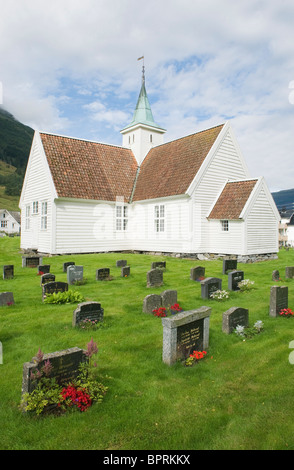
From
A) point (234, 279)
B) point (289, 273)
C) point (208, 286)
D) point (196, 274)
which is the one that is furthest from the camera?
point (289, 273)

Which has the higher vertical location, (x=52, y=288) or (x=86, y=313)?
(x=52, y=288)

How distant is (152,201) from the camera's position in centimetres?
2328

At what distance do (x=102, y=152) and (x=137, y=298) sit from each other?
18006 millimetres

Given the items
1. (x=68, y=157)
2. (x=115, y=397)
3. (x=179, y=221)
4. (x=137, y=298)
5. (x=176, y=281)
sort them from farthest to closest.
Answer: (x=68, y=157)
(x=179, y=221)
(x=176, y=281)
(x=137, y=298)
(x=115, y=397)

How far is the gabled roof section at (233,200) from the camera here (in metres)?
20.1

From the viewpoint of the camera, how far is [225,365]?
596 centimetres

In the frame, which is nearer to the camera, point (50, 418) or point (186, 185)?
point (50, 418)

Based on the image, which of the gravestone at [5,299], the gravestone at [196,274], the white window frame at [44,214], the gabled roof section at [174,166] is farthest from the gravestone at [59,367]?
the white window frame at [44,214]

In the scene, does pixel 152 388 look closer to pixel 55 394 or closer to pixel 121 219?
pixel 55 394

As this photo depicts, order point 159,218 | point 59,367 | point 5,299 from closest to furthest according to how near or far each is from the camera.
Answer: point 59,367, point 5,299, point 159,218

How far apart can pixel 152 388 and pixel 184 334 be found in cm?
136

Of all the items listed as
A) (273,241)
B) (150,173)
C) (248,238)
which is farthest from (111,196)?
(273,241)

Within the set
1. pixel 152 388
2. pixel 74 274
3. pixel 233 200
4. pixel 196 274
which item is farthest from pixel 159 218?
pixel 152 388

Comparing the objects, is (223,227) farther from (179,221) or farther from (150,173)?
(150,173)
